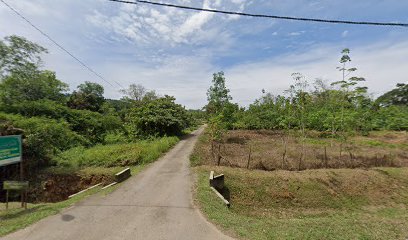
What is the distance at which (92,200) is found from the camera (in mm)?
9195

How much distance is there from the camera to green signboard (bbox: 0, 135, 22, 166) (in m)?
8.40

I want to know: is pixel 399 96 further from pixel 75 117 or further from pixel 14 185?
pixel 14 185

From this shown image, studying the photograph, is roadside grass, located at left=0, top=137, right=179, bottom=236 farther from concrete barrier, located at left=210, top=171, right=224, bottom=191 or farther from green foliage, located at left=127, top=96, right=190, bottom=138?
green foliage, located at left=127, top=96, right=190, bottom=138

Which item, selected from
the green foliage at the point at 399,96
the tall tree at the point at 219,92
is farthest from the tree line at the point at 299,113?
the green foliage at the point at 399,96

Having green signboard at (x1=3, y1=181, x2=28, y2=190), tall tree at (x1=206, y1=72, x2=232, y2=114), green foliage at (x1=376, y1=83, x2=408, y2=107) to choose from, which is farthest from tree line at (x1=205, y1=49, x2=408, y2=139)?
green foliage at (x1=376, y1=83, x2=408, y2=107)

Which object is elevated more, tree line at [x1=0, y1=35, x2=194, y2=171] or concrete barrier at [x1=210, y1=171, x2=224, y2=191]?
tree line at [x1=0, y1=35, x2=194, y2=171]

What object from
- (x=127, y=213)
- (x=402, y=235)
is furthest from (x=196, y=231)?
(x=402, y=235)

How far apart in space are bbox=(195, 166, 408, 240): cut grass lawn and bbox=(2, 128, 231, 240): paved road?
733 mm

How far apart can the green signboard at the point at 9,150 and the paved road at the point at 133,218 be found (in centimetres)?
292

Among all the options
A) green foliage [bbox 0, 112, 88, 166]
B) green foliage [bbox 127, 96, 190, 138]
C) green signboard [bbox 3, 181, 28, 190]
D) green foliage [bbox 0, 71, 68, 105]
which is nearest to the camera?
green signboard [bbox 3, 181, 28, 190]

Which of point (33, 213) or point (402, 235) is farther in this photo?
point (33, 213)

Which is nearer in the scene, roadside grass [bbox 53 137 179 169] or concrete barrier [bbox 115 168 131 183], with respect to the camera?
concrete barrier [bbox 115 168 131 183]

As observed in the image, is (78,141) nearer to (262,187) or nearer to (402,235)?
(262,187)

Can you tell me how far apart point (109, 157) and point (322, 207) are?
12163 mm
